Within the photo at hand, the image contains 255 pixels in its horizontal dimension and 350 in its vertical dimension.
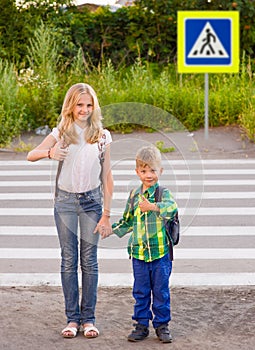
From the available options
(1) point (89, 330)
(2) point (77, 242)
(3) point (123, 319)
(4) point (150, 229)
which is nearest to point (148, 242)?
(4) point (150, 229)

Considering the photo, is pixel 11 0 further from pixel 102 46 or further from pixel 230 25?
pixel 230 25

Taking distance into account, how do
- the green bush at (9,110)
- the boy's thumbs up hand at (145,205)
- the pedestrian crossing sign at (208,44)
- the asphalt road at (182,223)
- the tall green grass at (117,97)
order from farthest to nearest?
the tall green grass at (117,97), the green bush at (9,110), the pedestrian crossing sign at (208,44), the asphalt road at (182,223), the boy's thumbs up hand at (145,205)

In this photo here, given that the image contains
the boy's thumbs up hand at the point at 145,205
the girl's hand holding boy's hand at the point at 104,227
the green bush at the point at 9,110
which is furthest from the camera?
the green bush at the point at 9,110

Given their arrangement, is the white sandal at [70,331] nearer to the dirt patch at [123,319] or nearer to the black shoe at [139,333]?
the dirt patch at [123,319]

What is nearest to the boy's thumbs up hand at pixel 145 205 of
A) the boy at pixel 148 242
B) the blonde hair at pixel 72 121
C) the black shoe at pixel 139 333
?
the boy at pixel 148 242

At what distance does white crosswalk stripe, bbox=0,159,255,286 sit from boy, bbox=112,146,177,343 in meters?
0.18

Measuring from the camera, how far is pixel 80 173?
5.58 meters

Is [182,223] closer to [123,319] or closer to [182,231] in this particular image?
[182,231]

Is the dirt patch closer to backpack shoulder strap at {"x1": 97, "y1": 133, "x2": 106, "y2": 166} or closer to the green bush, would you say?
backpack shoulder strap at {"x1": 97, "y1": 133, "x2": 106, "y2": 166}

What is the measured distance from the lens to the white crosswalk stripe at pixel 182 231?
237 inches

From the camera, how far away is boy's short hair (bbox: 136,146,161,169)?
548 cm

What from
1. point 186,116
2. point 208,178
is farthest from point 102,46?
point 208,178

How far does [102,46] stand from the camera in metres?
20.9

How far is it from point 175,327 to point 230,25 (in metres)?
9.61
